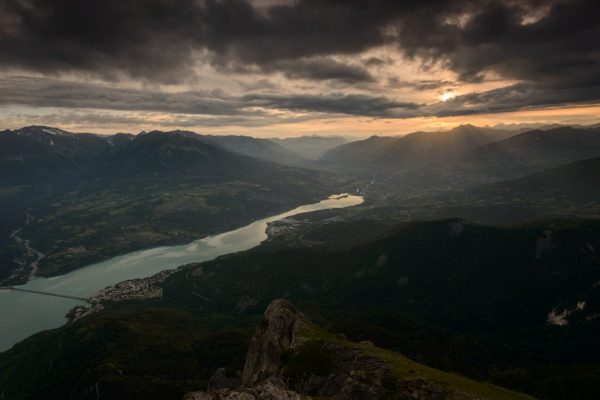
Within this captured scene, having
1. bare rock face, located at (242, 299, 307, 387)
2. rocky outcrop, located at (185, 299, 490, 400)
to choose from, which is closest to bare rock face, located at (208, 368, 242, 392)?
rocky outcrop, located at (185, 299, 490, 400)

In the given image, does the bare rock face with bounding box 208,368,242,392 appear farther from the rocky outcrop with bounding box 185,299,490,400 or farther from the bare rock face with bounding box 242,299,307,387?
the bare rock face with bounding box 242,299,307,387

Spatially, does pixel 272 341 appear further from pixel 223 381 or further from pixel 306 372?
pixel 223 381

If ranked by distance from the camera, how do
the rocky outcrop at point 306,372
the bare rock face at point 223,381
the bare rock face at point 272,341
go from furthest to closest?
the bare rock face at point 223,381 → the bare rock face at point 272,341 → the rocky outcrop at point 306,372

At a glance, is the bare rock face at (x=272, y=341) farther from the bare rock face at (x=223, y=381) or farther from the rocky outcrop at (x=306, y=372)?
the bare rock face at (x=223, y=381)

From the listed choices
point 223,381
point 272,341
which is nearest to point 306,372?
point 272,341

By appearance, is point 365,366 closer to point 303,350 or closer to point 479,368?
point 303,350

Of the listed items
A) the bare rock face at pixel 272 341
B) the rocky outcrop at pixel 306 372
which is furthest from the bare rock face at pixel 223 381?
the bare rock face at pixel 272 341

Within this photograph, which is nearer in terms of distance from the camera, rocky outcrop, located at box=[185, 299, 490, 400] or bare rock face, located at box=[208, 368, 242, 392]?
rocky outcrop, located at box=[185, 299, 490, 400]

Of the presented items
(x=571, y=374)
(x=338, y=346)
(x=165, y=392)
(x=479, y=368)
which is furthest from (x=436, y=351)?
(x=165, y=392)

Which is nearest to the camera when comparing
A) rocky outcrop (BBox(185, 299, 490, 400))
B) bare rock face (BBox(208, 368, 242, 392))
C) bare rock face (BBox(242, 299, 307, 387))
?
rocky outcrop (BBox(185, 299, 490, 400))
